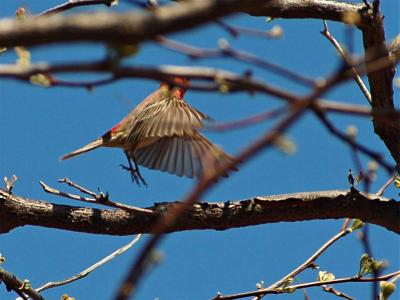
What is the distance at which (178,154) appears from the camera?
619 cm

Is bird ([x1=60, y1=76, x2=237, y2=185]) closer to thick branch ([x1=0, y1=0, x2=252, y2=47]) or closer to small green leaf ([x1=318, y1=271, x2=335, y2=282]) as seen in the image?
small green leaf ([x1=318, y1=271, x2=335, y2=282])

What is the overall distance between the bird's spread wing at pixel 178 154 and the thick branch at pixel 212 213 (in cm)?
123

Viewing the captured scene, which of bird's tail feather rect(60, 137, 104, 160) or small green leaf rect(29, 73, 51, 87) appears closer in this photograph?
small green leaf rect(29, 73, 51, 87)

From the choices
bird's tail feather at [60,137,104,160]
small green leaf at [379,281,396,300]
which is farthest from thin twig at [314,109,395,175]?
bird's tail feather at [60,137,104,160]

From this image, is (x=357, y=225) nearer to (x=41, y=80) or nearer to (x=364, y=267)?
(x=364, y=267)

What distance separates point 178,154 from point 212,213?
178cm

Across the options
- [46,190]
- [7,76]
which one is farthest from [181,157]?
[7,76]

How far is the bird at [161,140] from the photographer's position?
5988 millimetres

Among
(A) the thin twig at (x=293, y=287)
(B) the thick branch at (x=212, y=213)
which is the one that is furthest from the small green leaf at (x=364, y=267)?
(B) the thick branch at (x=212, y=213)

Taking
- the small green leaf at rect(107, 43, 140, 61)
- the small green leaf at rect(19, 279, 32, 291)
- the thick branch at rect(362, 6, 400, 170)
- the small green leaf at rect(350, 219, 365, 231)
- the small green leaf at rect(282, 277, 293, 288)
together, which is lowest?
the small green leaf at rect(107, 43, 140, 61)

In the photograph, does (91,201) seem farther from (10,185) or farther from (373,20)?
(373,20)

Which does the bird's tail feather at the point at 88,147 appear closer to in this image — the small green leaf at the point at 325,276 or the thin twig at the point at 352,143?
the small green leaf at the point at 325,276

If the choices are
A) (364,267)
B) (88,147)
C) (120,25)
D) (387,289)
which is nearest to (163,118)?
(88,147)

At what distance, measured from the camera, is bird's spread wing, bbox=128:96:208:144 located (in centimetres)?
612
